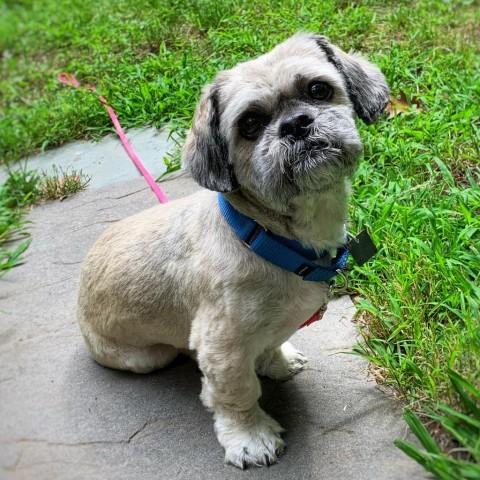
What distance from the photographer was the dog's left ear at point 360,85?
9.85 ft

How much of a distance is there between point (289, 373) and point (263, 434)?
20.3 inches

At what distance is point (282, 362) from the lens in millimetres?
3572

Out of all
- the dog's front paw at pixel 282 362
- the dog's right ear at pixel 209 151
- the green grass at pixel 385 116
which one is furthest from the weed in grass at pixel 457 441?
the dog's right ear at pixel 209 151

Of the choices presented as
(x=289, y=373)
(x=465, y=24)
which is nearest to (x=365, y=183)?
(x=289, y=373)

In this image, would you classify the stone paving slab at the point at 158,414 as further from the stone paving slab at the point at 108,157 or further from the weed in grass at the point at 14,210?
the stone paving slab at the point at 108,157

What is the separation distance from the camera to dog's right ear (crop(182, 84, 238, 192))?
279 centimetres

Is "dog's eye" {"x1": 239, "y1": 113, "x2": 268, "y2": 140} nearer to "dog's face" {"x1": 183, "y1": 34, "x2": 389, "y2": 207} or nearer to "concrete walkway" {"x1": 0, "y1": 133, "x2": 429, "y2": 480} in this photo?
"dog's face" {"x1": 183, "y1": 34, "x2": 389, "y2": 207}

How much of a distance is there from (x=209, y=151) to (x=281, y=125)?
0.38 m

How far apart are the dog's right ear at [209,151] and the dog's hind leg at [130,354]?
1.29 metres

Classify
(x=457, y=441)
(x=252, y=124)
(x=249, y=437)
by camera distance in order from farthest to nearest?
1. (x=249, y=437)
2. (x=252, y=124)
3. (x=457, y=441)

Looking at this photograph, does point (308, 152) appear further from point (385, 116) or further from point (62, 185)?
point (62, 185)

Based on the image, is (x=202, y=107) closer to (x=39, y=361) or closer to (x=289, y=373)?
(x=289, y=373)

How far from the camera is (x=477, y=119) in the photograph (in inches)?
187

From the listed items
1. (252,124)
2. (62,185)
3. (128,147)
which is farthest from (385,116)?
(62,185)
